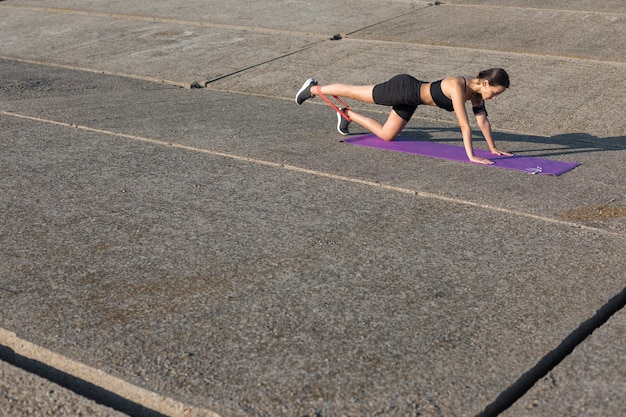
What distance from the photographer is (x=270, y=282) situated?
4.53m

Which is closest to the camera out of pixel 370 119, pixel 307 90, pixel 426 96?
pixel 426 96

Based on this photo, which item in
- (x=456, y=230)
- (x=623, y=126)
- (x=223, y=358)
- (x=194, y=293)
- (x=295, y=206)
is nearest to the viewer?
(x=223, y=358)

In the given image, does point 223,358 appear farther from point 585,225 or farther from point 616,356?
point 585,225

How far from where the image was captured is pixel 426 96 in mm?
7105

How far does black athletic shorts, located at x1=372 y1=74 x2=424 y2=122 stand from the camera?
7.20 metres

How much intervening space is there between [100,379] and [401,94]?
4.36 metres

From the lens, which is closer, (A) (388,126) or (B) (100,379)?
(B) (100,379)

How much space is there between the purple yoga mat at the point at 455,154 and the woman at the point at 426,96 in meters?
0.10

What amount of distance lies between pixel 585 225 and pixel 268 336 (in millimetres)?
2455

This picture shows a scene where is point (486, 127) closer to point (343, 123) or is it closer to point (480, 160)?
point (480, 160)

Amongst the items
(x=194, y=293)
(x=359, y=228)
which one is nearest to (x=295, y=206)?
(x=359, y=228)

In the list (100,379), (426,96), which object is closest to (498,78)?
(426,96)

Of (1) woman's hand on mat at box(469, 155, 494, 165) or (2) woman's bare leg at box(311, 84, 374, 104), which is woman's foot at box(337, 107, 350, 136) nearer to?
(2) woman's bare leg at box(311, 84, 374, 104)

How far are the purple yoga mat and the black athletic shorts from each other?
0.27 metres
